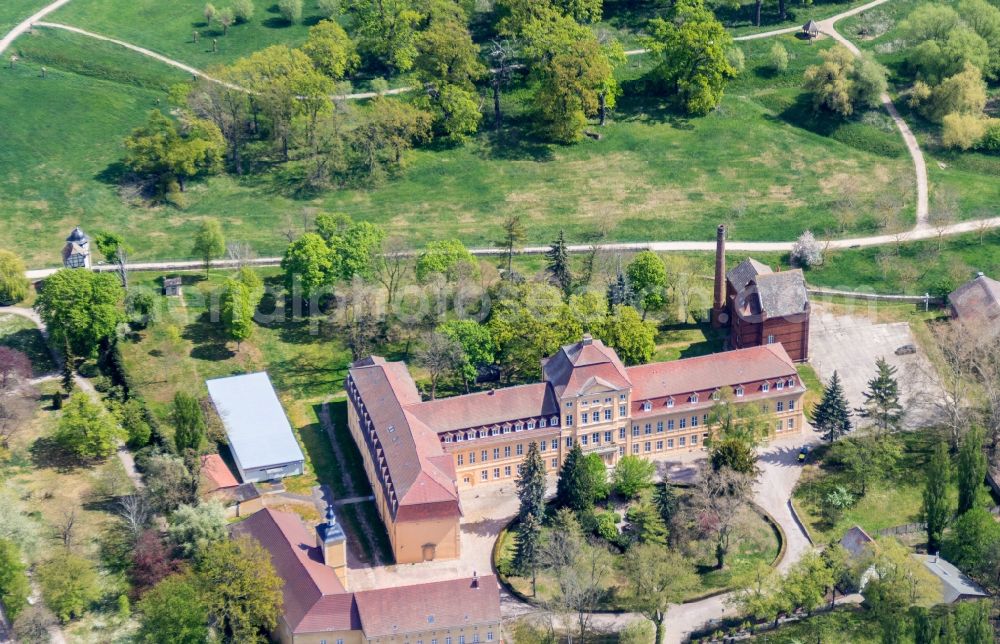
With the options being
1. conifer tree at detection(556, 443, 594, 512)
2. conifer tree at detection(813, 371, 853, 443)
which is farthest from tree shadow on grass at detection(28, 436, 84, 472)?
conifer tree at detection(813, 371, 853, 443)

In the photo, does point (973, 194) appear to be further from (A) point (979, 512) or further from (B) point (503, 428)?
(B) point (503, 428)

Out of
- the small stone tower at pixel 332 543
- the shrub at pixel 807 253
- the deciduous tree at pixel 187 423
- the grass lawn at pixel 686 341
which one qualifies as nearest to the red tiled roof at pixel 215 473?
the deciduous tree at pixel 187 423

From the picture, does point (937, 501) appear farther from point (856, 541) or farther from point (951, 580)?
point (856, 541)

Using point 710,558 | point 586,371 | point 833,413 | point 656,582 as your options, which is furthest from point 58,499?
point 833,413

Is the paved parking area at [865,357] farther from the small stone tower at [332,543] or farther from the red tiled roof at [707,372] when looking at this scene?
the small stone tower at [332,543]

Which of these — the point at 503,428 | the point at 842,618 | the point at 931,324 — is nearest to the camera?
the point at 842,618

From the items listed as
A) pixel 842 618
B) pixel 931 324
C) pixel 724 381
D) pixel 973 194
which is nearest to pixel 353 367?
pixel 724 381

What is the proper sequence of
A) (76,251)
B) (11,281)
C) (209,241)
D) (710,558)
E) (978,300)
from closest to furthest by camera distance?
(710,558), (11,281), (978,300), (76,251), (209,241)
